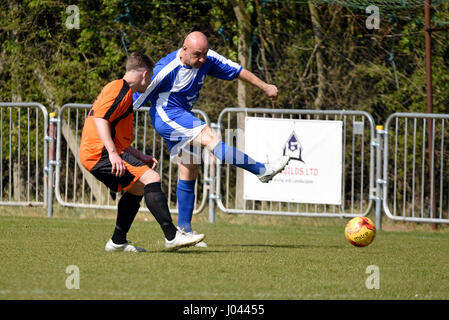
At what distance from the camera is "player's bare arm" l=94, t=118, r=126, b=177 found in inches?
246

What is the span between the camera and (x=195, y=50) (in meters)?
7.38

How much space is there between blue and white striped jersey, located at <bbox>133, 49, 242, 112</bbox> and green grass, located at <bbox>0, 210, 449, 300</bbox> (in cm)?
137

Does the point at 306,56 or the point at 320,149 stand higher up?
the point at 306,56

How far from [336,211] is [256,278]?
206 inches

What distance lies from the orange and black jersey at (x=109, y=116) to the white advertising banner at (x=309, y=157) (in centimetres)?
405

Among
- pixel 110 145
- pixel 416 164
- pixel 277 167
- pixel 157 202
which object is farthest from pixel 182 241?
pixel 416 164

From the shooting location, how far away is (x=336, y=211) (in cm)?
1078

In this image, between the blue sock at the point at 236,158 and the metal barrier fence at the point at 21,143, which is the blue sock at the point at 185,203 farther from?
the metal barrier fence at the point at 21,143

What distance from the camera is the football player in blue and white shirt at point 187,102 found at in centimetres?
738

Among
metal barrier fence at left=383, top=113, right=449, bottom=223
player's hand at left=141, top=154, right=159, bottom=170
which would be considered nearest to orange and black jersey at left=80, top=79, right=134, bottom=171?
player's hand at left=141, top=154, right=159, bottom=170
